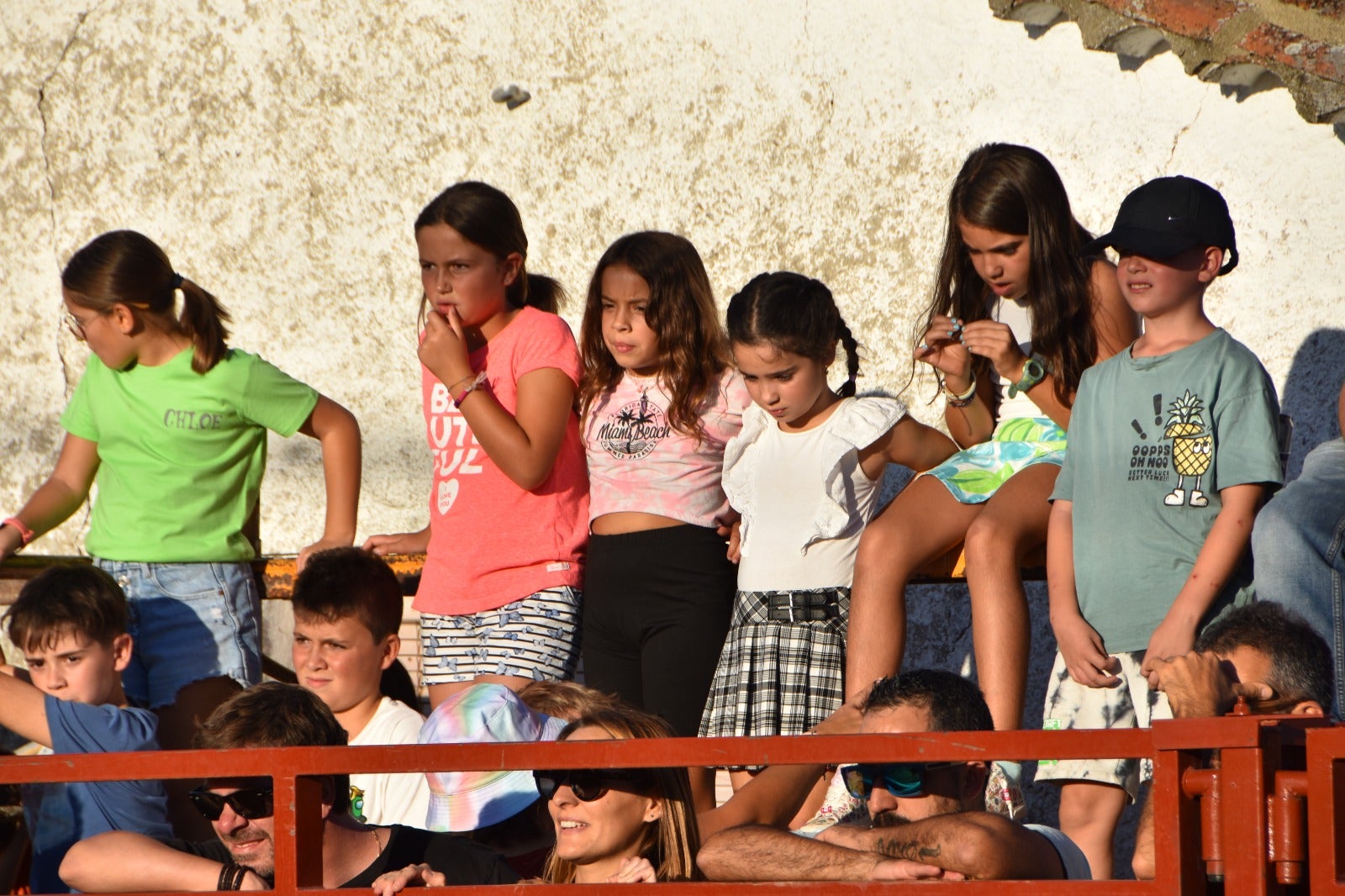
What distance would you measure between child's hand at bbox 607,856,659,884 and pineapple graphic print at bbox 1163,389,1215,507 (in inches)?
48.8

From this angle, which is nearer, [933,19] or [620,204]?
[933,19]

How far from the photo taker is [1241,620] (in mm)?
2639

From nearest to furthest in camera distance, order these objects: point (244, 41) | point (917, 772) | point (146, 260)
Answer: point (917, 772)
point (146, 260)
point (244, 41)

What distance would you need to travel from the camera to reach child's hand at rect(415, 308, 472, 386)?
3.66 metres

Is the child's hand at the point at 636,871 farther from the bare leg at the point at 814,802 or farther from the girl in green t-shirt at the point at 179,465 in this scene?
the girl in green t-shirt at the point at 179,465

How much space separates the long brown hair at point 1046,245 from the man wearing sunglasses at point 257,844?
5.33 feet

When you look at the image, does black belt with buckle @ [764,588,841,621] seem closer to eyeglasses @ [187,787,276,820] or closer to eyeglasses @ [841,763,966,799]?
eyeglasses @ [841,763,966,799]

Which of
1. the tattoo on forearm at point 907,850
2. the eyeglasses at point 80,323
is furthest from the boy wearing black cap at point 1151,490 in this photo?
the eyeglasses at point 80,323

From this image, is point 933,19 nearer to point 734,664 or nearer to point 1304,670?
point 734,664

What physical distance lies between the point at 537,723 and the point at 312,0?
10.9 ft

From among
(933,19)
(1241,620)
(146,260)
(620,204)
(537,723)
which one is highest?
(933,19)

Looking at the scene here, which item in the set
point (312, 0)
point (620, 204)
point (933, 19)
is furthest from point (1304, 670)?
point (312, 0)

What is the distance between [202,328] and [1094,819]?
237 centimetres

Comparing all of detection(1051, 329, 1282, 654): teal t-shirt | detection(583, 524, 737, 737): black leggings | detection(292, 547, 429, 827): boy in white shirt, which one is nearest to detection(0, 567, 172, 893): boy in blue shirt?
detection(292, 547, 429, 827): boy in white shirt
